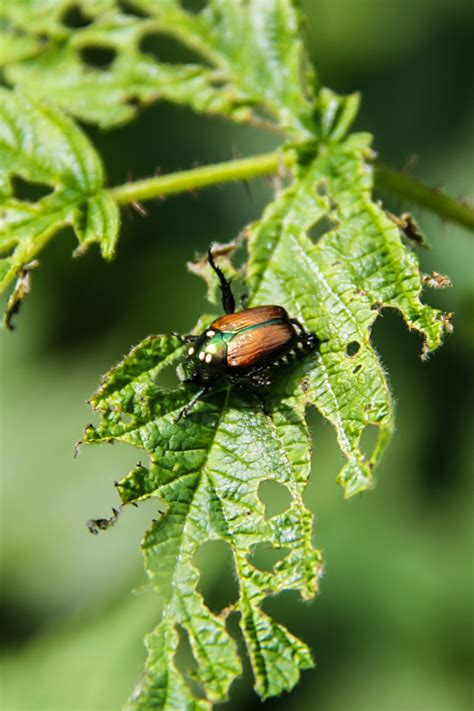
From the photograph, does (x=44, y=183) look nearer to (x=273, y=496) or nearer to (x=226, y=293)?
(x=226, y=293)

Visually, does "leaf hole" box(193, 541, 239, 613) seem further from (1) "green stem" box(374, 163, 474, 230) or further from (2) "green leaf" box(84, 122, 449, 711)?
(1) "green stem" box(374, 163, 474, 230)

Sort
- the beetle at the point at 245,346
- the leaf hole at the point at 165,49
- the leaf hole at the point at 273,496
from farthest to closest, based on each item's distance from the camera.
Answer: the leaf hole at the point at 165,49 < the leaf hole at the point at 273,496 < the beetle at the point at 245,346

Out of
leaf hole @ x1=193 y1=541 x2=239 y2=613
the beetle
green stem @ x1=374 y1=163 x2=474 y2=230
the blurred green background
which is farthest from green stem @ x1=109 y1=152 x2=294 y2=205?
leaf hole @ x1=193 y1=541 x2=239 y2=613

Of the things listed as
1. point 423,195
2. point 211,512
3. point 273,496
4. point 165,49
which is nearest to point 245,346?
point 211,512

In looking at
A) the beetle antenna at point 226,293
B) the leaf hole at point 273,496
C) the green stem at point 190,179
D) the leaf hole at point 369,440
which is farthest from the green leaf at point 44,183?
the leaf hole at point 369,440

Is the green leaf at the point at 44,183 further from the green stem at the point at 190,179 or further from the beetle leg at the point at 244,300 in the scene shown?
the beetle leg at the point at 244,300

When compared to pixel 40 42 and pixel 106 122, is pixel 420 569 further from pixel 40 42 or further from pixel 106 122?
pixel 40 42
